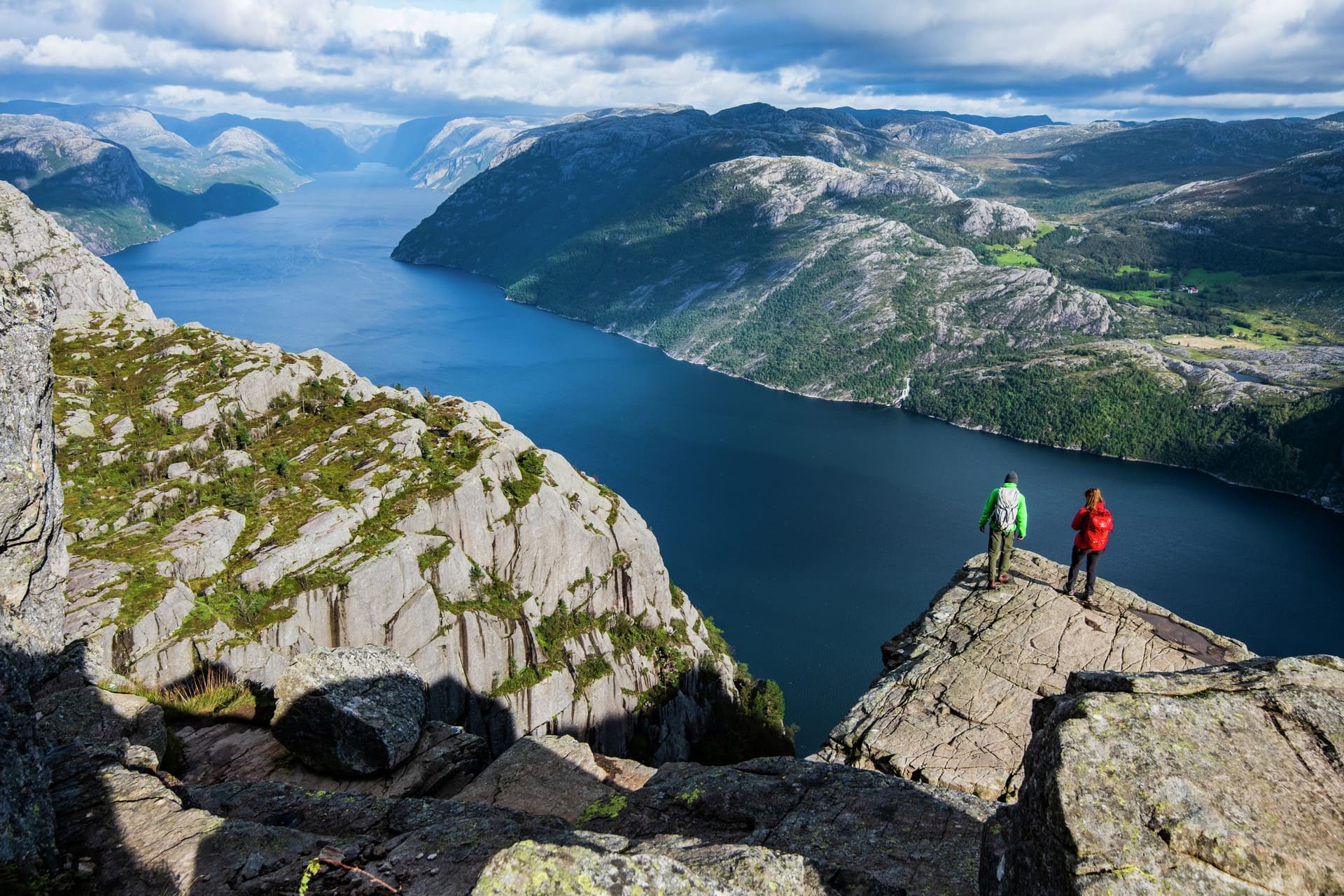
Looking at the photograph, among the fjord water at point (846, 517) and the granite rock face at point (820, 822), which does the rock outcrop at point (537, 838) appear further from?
the fjord water at point (846, 517)

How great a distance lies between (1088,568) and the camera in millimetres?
19375

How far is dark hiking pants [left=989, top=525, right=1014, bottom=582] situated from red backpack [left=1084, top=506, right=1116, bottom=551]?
1.89 meters

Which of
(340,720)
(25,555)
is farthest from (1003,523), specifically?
(25,555)

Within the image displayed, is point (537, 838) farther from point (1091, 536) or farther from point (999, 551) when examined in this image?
point (1091, 536)

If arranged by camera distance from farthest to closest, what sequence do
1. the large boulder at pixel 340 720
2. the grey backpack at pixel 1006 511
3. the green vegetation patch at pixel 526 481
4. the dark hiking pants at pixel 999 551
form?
the green vegetation patch at pixel 526 481 → the dark hiking pants at pixel 999 551 → the grey backpack at pixel 1006 511 → the large boulder at pixel 340 720

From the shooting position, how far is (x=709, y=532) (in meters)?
112

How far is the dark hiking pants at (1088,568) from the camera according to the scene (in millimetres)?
18953

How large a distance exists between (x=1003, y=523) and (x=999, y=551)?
116cm

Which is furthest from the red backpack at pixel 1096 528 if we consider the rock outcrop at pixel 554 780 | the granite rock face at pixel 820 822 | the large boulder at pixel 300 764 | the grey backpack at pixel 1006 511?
the large boulder at pixel 300 764

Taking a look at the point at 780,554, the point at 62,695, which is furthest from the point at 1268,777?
the point at 780,554

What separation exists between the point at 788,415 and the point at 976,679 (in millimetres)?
170989

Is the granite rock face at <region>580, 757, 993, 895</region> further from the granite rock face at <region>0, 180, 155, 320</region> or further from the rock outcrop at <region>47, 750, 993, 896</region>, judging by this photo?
the granite rock face at <region>0, 180, 155, 320</region>

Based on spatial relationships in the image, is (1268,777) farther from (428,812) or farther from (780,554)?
(780,554)

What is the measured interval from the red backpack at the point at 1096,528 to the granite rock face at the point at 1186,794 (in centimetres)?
1118
